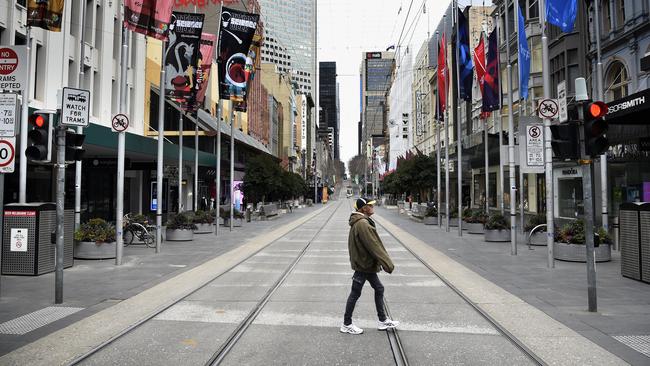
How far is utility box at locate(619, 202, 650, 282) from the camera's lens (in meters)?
9.90

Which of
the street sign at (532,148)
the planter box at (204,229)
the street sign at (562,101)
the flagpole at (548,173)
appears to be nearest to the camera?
the street sign at (562,101)

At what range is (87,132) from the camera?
56.6ft

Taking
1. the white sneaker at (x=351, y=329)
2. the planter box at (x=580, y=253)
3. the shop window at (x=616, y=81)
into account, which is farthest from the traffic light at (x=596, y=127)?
the shop window at (x=616, y=81)

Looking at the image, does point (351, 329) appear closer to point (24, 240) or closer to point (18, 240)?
point (24, 240)

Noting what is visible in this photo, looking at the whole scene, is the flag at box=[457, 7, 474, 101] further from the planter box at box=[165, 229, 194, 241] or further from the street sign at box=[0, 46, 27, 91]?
the street sign at box=[0, 46, 27, 91]

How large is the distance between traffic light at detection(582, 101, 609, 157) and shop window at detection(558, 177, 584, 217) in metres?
18.9

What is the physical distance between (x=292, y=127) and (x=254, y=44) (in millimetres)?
87965

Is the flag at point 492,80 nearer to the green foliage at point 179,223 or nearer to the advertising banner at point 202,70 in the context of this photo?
the advertising banner at point 202,70

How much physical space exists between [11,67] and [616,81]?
25.3m

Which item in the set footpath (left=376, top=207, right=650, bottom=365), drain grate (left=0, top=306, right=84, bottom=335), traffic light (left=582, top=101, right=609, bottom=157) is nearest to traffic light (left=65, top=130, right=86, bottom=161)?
drain grate (left=0, top=306, right=84, bottom=335)

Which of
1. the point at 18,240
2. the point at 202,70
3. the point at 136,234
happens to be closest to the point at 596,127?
the point at 18,240

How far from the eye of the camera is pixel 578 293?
9180mm

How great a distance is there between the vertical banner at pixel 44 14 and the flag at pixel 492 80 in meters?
15.1

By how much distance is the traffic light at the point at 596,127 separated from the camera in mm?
7816
